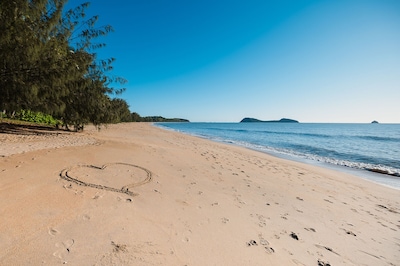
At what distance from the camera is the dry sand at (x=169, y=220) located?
2697mm

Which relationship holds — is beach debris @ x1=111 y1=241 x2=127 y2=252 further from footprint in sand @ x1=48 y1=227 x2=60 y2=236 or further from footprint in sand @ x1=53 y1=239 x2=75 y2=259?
footprint in sand @ x1=48 y1=227 x2=60 y2=236

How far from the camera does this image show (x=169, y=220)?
3.69m

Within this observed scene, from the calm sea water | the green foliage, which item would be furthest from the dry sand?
the green foliage

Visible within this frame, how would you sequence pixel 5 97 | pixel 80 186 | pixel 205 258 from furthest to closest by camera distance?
pixel 5 97 < pixel 80 186 < pixel 205 258

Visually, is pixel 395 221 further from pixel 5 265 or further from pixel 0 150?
pixel 0 150

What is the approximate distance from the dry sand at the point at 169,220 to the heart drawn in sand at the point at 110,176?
0.02 meters

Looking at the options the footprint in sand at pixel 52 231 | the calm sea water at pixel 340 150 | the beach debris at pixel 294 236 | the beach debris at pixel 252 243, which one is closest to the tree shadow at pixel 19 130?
the footprint in sand at pixel 52 231

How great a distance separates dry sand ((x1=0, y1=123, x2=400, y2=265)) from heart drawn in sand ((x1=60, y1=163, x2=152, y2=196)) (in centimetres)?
2

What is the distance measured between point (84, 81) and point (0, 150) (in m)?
8.41

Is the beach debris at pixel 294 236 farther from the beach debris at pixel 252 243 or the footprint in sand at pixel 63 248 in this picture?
the footprint in sand at pixel 63 248

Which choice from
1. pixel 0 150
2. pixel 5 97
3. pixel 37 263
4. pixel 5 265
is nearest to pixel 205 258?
pixel 37 263

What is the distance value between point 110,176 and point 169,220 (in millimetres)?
2714

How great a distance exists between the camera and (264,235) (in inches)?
142

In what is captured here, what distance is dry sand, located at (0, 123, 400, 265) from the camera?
2697 millimetres
